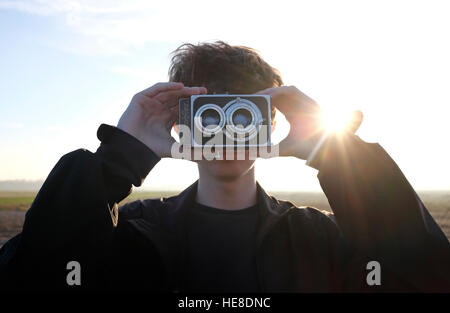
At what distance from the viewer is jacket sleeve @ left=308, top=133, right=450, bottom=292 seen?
2518 mm

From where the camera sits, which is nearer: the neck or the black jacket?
the black jacket

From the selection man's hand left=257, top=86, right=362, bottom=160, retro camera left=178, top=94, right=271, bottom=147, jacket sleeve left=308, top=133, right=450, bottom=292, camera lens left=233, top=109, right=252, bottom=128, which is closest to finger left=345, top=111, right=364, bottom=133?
man's hand left=257, top=86, right=362, bottom=160

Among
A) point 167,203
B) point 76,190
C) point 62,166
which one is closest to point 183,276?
point 167,203

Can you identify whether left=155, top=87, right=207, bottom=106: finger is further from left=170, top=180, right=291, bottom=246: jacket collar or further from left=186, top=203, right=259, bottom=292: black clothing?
left=186, top=203, right=259, bottom=292: black clothing

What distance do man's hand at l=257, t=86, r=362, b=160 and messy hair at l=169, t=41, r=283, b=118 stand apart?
12.0 inches

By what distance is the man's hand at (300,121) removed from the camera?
303cm

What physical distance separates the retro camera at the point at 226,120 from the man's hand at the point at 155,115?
0.13 m

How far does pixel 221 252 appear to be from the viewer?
2.83m

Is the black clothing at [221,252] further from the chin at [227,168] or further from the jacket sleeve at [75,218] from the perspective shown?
the jacket sleeve at [75,218]

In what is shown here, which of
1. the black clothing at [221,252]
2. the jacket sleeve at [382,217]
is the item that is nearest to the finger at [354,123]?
the jacket sleeve at [382,217]

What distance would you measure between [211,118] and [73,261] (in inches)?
55.6

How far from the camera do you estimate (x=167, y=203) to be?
331 cm

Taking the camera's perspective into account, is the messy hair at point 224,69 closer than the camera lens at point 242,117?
No

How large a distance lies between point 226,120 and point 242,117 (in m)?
0.13
